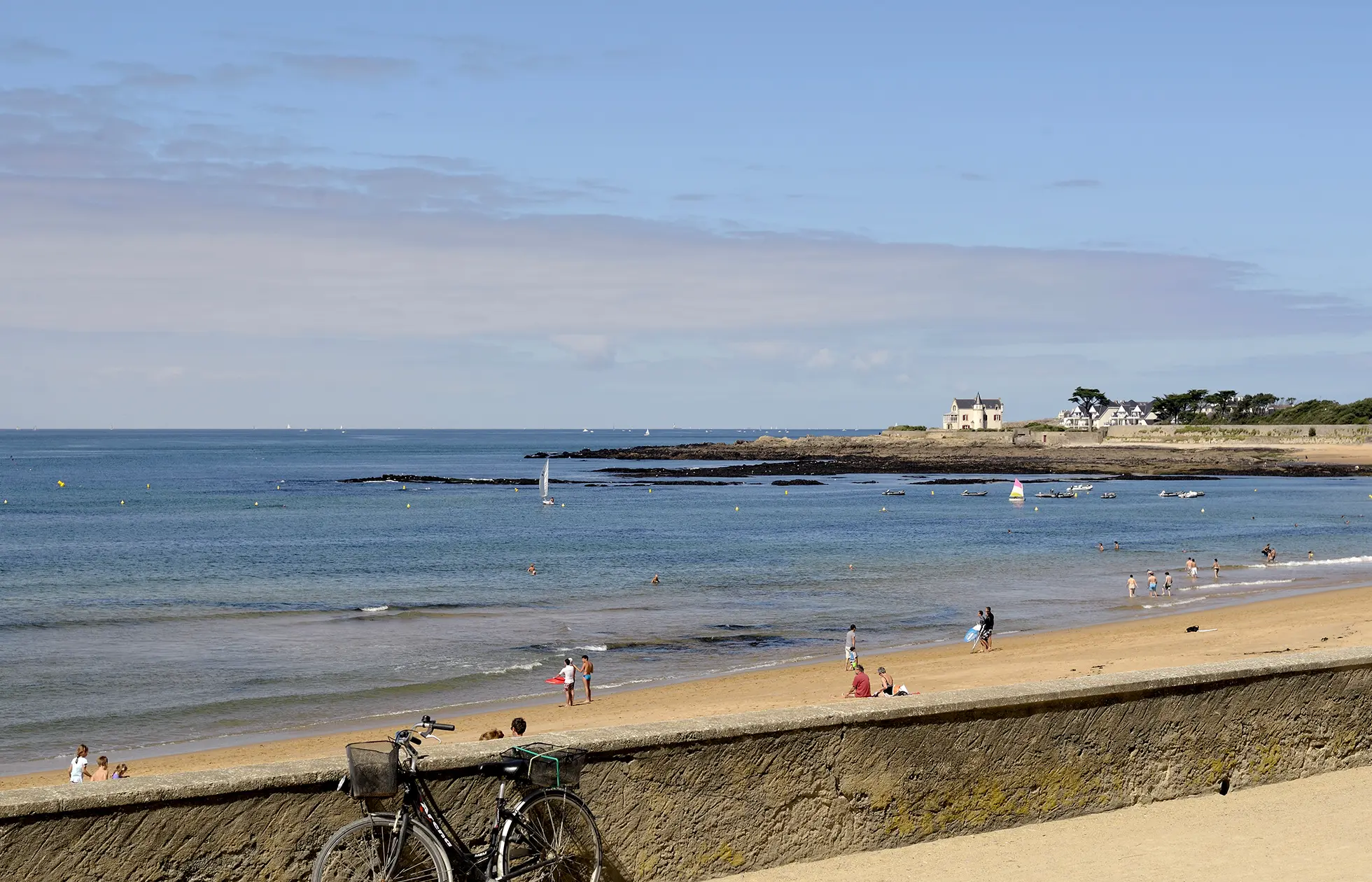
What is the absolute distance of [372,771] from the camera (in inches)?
196

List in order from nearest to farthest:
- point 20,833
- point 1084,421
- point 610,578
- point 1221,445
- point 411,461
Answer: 1. point 20,833
2. point 610,578
3. point 1221,445
4. point 411,461
5. point 1084,421

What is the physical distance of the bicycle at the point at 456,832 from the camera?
5020mm

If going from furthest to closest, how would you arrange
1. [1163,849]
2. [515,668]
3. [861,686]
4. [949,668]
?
1. [515,668]
2. [949,668]
3. [861,686]
4. [1163,849]

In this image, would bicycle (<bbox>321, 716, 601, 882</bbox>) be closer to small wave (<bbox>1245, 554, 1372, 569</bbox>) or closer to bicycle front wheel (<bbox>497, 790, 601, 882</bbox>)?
bicycle front wheel (<bbox>497, 790, 601, 882</bbox>)

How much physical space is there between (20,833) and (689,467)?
12492 centimetres

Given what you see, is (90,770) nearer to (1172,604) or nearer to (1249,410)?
(1172,604)

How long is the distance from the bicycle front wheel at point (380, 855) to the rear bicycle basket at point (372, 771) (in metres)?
0.15

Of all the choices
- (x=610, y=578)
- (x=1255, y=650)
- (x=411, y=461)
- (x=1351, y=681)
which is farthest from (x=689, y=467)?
(x=1351, y=681)

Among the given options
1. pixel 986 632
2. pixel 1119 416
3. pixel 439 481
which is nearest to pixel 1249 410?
pixel 1119 416

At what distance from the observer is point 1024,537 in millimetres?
59375

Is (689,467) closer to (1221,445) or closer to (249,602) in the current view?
(1221,445)

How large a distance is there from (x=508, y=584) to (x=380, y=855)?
38570mm

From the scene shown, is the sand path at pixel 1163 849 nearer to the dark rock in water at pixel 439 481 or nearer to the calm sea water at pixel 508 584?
the calm sea water at pixel 508 584

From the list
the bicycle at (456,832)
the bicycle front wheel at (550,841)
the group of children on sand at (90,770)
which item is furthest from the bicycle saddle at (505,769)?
the group of children on sand at (90,770)
